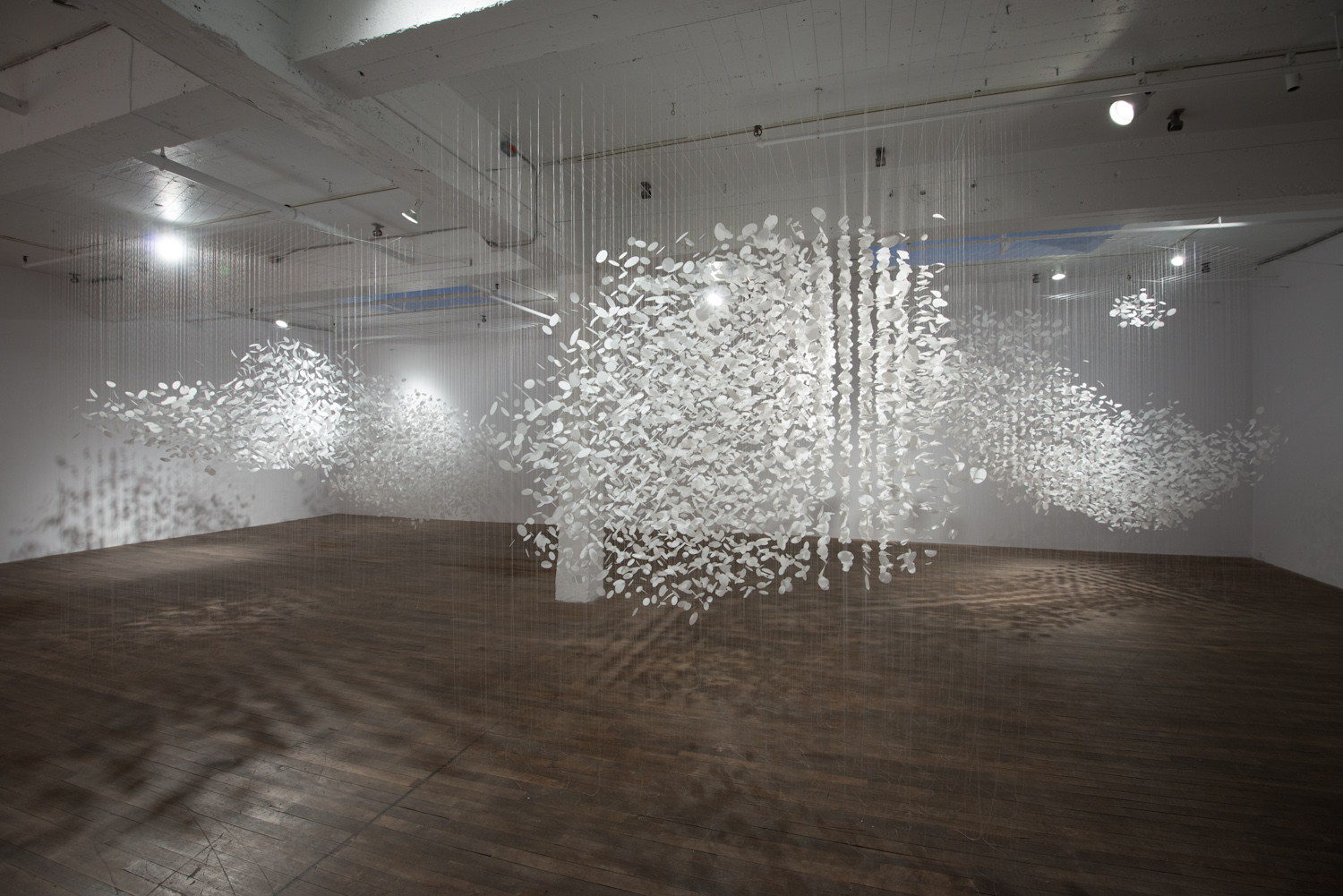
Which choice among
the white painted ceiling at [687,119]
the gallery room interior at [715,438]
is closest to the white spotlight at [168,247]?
the gallery room interior at [715,438]

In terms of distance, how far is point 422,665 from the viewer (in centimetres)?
321

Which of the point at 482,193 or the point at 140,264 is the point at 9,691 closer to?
the point at 482,193

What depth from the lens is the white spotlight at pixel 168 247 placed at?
16.0 feet

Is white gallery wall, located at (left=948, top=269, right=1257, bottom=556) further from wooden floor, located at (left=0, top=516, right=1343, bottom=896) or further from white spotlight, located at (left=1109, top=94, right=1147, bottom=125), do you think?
white spotlight, located at (left=1109, top=94, right=1147, bottom=125)

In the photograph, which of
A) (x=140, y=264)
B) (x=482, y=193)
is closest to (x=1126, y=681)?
(x=482, y=193)

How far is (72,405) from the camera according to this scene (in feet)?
19.0

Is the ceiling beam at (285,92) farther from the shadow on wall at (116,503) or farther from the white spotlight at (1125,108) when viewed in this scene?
the shadow on wall at (116,503)

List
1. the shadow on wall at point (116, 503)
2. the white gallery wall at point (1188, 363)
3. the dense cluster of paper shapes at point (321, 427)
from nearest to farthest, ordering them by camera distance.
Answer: the white gallery wall at point (1188, 363), the dense cluster of paper shapes at point (321, 427), the shadow on wall at point (116, 503)

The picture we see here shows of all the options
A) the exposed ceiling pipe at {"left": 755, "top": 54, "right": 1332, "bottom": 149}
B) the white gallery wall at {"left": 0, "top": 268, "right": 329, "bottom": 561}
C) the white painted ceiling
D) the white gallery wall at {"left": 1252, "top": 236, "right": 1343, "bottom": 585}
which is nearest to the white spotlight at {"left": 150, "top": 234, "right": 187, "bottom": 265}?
the white painted ceiling

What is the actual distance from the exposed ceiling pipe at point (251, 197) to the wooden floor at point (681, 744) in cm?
291

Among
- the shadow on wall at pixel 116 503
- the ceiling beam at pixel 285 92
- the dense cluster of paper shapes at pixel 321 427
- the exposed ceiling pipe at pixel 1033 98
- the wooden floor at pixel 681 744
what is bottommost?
the wooden floor at pixel 681 744

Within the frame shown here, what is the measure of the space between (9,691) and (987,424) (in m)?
6.20

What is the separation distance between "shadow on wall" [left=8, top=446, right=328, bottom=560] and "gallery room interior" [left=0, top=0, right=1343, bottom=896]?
0.36 ft

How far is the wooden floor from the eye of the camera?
1680mm
